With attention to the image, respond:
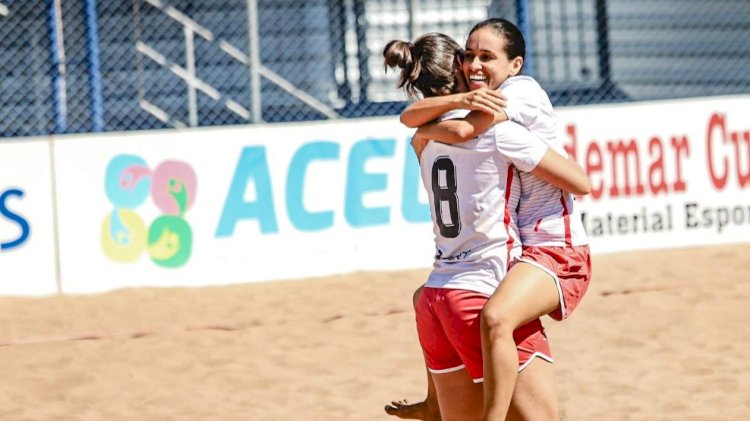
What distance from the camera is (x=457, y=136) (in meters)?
3.33

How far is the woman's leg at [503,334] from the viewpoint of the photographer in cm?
329

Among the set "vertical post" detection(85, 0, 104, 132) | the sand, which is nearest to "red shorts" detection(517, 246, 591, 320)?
the sand

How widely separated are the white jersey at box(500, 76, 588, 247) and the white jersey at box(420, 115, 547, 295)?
0.13ft

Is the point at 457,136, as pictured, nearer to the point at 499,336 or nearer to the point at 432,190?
the point at 432,190

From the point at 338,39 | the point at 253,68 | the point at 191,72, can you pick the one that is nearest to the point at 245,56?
the point at 191,72

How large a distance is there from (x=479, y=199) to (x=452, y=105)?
28 centimetres

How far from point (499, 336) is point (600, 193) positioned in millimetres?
6862

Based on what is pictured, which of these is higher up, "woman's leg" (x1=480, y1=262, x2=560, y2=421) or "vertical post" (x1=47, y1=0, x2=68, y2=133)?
"vertical post" (x1=47, y1=0, x2=68, y2=133)

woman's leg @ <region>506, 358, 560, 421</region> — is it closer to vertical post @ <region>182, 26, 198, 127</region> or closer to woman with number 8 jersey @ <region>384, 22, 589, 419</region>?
woman with number 8 jersey @ <region>384, 22, 589, 419</region>

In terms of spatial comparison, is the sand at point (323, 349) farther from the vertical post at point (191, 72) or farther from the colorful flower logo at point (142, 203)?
the vertical post at point (191, 72)

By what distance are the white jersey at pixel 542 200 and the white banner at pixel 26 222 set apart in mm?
6403

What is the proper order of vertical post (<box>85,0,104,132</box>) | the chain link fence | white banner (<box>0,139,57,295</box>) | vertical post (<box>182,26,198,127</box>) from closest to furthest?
Answer: white banner (<box>0,139,57,295</box>) → vertical post (<box>85,0,104,132</box>) → vertical post (<box>182,26,198,127</box>) → the chain link fence

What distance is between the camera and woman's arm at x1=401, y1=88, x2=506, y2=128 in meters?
3.27

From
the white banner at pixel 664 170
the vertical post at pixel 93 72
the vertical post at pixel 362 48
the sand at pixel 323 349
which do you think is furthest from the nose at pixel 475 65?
the vertical post at pixel 362 48
